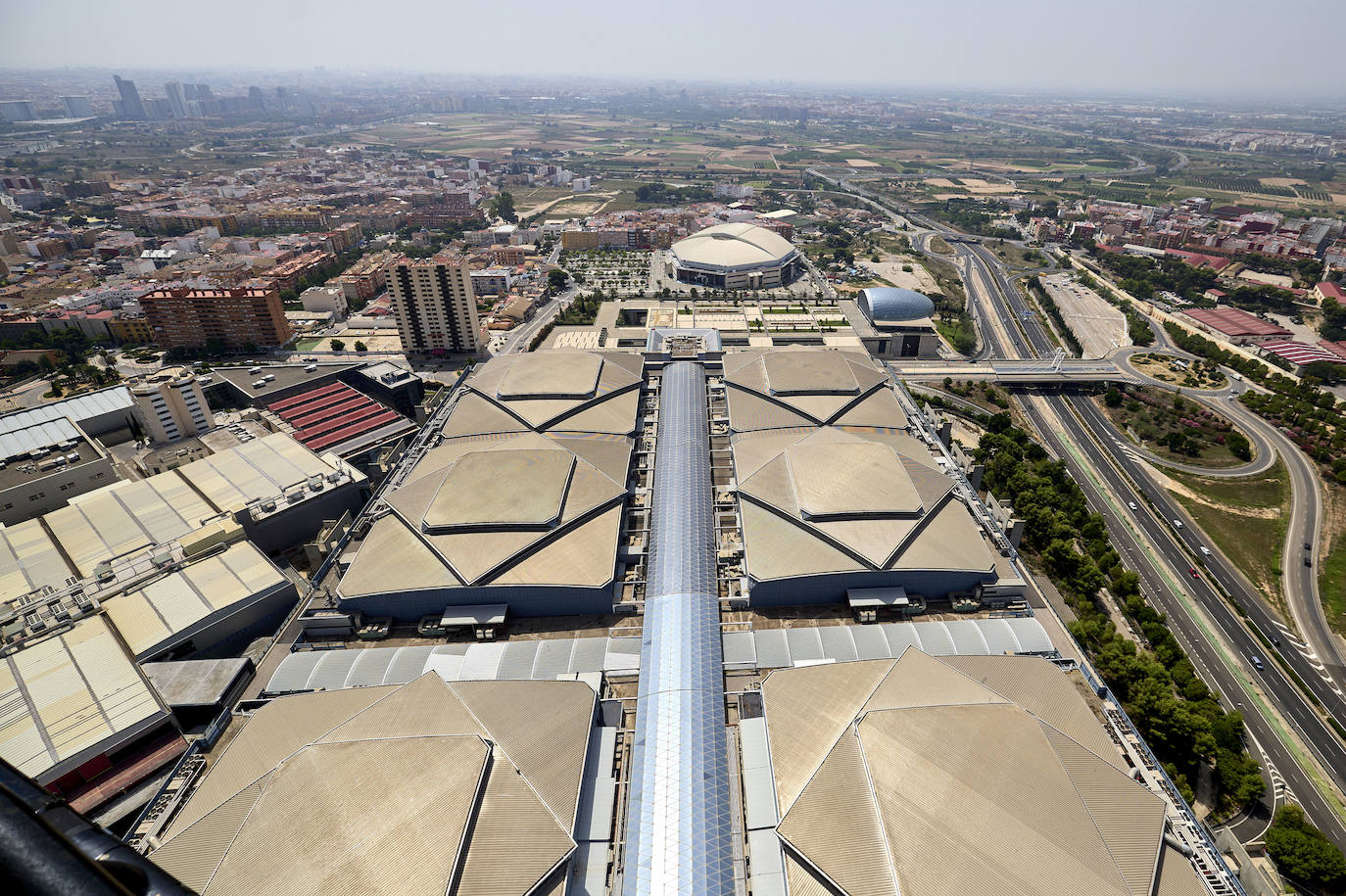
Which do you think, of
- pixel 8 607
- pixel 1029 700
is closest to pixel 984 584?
pixel 1029 700

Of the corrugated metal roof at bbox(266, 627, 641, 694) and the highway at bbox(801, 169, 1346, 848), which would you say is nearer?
the corrugated metal roof at bbox(266, 627, 641, 694)

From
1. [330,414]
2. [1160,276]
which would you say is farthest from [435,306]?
[1160,276]

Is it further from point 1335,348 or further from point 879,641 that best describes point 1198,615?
point 1335,348

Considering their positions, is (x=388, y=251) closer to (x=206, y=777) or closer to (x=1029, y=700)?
(x=206, y=777)

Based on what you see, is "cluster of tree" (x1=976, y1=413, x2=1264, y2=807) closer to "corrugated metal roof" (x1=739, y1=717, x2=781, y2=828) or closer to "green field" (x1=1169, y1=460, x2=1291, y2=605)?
"green field" (x1=1169, y1=460, x2=1291, y2=605)

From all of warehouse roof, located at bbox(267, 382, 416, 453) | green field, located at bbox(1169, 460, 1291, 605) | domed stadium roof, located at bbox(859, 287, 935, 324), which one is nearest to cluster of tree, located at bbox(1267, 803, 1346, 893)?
green field, located at bbox(1169, 460, 1291, 605)
